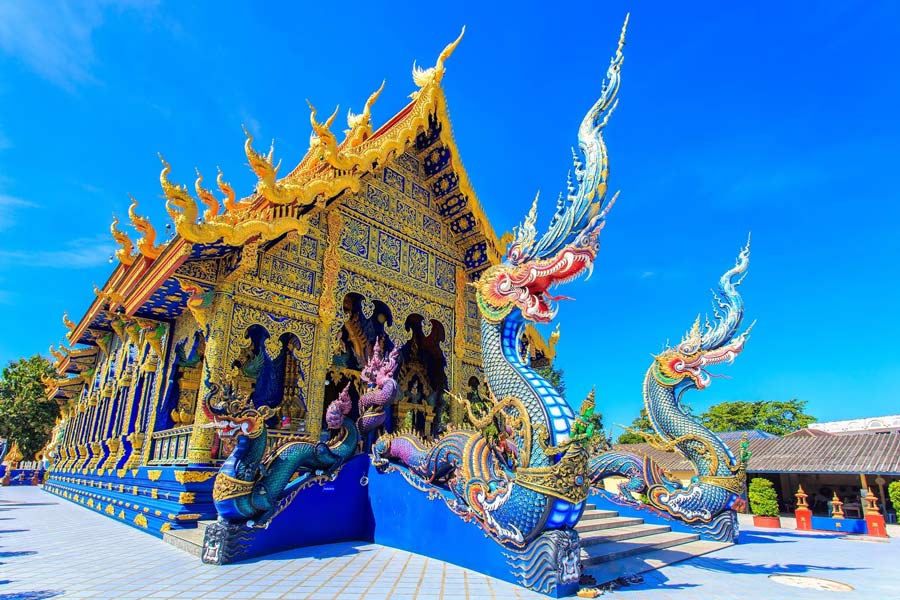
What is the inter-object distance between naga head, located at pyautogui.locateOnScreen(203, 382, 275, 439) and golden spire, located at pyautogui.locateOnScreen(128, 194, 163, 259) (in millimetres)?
3071

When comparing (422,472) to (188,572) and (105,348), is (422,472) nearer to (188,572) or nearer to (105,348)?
(188,572)

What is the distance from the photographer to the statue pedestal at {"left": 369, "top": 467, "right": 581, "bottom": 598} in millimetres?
3695

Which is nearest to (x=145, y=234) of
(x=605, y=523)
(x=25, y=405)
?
(x=605, y=523)

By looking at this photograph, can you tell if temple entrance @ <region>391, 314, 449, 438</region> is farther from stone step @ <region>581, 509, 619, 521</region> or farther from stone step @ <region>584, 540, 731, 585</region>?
stone step @ <region>584, 540, 731, 585</region>

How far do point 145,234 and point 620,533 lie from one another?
7.39 metres

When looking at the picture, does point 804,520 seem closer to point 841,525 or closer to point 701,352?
point 841,525

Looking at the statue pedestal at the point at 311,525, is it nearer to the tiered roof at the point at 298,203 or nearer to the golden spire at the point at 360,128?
the tiered roof at the point at 298,203

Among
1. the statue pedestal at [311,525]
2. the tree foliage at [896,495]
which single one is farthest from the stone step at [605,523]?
the tree foliage at [896,495]

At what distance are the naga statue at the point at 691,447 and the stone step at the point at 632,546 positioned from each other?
0.44 metres

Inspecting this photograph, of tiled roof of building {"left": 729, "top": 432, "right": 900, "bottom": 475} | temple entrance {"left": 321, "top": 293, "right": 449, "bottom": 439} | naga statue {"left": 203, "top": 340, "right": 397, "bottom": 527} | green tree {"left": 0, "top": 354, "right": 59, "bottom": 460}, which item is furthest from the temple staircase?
green tree {"left": 0, "top": 354, "right": 59, "bottom": 460}

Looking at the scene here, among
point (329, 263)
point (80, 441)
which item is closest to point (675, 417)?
point (329, 263)

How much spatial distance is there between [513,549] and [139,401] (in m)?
7.33

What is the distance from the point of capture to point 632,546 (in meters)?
5.41

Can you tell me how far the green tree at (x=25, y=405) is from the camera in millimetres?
21891
